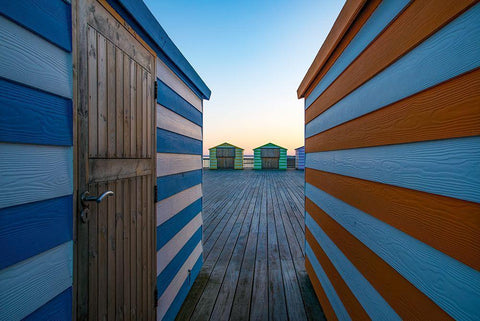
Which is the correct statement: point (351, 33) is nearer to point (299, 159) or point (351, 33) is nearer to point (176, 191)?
point (176, 191)

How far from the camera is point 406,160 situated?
2.34ft

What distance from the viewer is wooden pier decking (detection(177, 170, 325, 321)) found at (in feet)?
5.71

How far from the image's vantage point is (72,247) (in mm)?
770

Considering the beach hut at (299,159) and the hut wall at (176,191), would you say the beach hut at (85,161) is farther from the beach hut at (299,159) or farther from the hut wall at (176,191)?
the beach hut at (299,159)

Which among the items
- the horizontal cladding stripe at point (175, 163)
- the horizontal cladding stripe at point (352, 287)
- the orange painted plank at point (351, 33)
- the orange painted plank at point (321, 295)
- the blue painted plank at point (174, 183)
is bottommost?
the orange painted plank at point (321, 295)

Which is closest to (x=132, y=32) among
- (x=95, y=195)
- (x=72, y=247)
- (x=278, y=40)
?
(x=95, y=195)

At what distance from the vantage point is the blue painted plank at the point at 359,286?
0.84 m

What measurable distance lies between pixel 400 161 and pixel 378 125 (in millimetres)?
223

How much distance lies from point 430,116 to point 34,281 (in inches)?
55.1

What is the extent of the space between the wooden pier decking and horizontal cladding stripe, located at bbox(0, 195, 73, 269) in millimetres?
1519

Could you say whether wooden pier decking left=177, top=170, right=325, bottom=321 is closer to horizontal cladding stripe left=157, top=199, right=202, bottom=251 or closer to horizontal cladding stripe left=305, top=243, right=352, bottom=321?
horizontal cladding stripe left=305, top=243, right=352, bottom=321

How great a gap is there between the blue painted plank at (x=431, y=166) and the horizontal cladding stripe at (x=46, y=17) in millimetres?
1344

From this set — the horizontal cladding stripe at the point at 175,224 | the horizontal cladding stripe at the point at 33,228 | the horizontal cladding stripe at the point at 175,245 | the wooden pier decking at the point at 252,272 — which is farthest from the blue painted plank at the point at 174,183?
the wooden pier decking at the point at 252,272

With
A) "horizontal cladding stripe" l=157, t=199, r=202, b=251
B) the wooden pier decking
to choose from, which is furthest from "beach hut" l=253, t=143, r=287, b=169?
"horizontal cladding stripe" l=157, t=199, r=202, b=251
